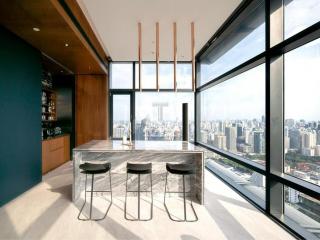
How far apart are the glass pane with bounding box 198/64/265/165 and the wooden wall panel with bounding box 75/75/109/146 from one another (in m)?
3.41

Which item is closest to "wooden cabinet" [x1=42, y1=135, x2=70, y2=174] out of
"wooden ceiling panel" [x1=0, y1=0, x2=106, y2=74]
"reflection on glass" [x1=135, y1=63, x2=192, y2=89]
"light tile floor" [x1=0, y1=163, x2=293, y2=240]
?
"light tile floor" [x1=0, y1=163, x2=293, y2=240]

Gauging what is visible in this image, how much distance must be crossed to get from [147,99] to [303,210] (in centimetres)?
530

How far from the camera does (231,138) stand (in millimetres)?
4336

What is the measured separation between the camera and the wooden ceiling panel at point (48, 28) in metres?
2.63

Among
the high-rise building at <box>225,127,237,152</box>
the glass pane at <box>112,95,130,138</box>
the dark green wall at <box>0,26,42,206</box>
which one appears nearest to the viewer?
the dark green wall at <box>0,26,42,206</box>

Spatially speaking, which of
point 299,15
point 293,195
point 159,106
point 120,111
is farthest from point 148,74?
point 293,195

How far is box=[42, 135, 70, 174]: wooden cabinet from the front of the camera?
5.04 meters

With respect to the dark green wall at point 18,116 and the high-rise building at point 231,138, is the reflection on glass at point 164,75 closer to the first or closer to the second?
the high-rise building at point 231,138

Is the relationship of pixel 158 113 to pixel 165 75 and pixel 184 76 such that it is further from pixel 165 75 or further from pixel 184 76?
pixel 184 76

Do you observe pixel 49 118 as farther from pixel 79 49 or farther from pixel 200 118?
pixel 200 118

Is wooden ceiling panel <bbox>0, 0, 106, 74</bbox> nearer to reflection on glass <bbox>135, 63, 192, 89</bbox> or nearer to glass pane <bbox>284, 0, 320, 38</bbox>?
reflection on glass <bbox>135, 63, 192, 89</bbox>

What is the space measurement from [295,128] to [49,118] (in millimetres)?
6175

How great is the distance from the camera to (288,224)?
2654 mm

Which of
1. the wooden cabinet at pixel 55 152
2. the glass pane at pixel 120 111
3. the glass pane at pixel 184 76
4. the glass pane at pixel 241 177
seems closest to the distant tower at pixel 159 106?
the glass pane at pixel 184 76
